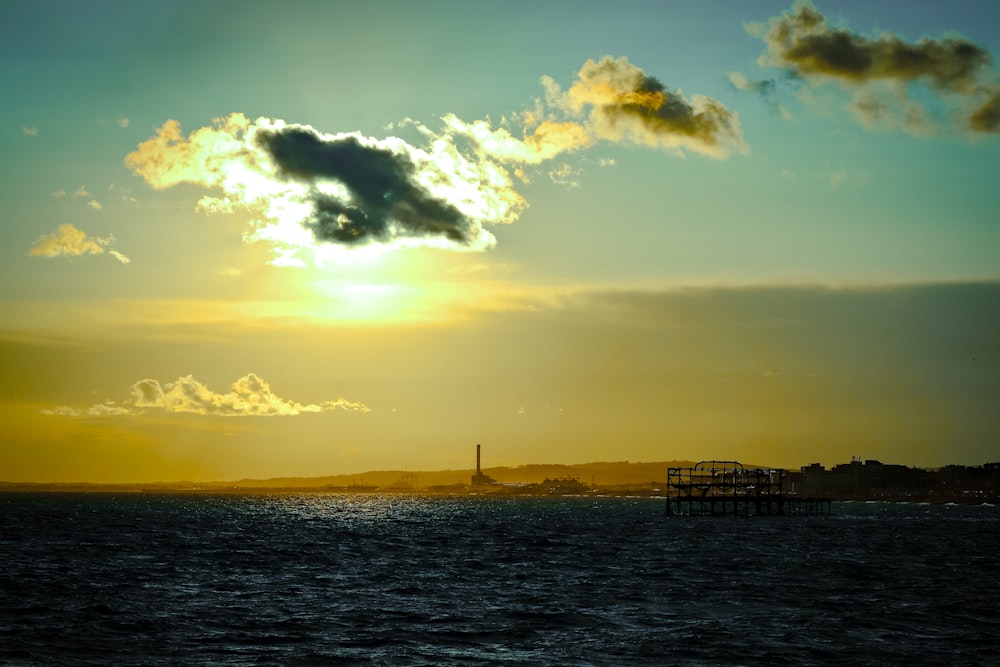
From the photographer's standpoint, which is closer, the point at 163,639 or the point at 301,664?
the point at 301,664

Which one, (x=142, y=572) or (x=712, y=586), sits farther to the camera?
(x=142, y=572)

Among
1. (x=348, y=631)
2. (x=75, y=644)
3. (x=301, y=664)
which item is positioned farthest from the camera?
(x=348, y=631)

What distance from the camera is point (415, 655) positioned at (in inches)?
1454

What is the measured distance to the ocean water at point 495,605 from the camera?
1483 inches

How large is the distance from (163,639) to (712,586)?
106 ft

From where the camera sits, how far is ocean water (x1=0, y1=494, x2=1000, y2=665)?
3766cm

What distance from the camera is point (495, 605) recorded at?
5097 cm

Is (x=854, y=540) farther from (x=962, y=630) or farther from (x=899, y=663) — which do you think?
(x=899, y=663)

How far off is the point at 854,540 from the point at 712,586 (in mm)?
57234

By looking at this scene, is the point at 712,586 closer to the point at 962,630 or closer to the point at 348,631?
the point at 962,630

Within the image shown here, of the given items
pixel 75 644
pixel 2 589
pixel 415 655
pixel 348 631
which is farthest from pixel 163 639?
pixel 2 589

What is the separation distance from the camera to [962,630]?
43375mm

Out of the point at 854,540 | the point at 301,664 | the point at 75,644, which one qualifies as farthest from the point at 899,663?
the point at 854,540

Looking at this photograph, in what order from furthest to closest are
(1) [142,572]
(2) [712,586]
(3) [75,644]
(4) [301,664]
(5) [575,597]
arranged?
(1) [142,572] → (2) [712,586] → (5) [575,597] → (3) [75,644] → (4) [301,664]
